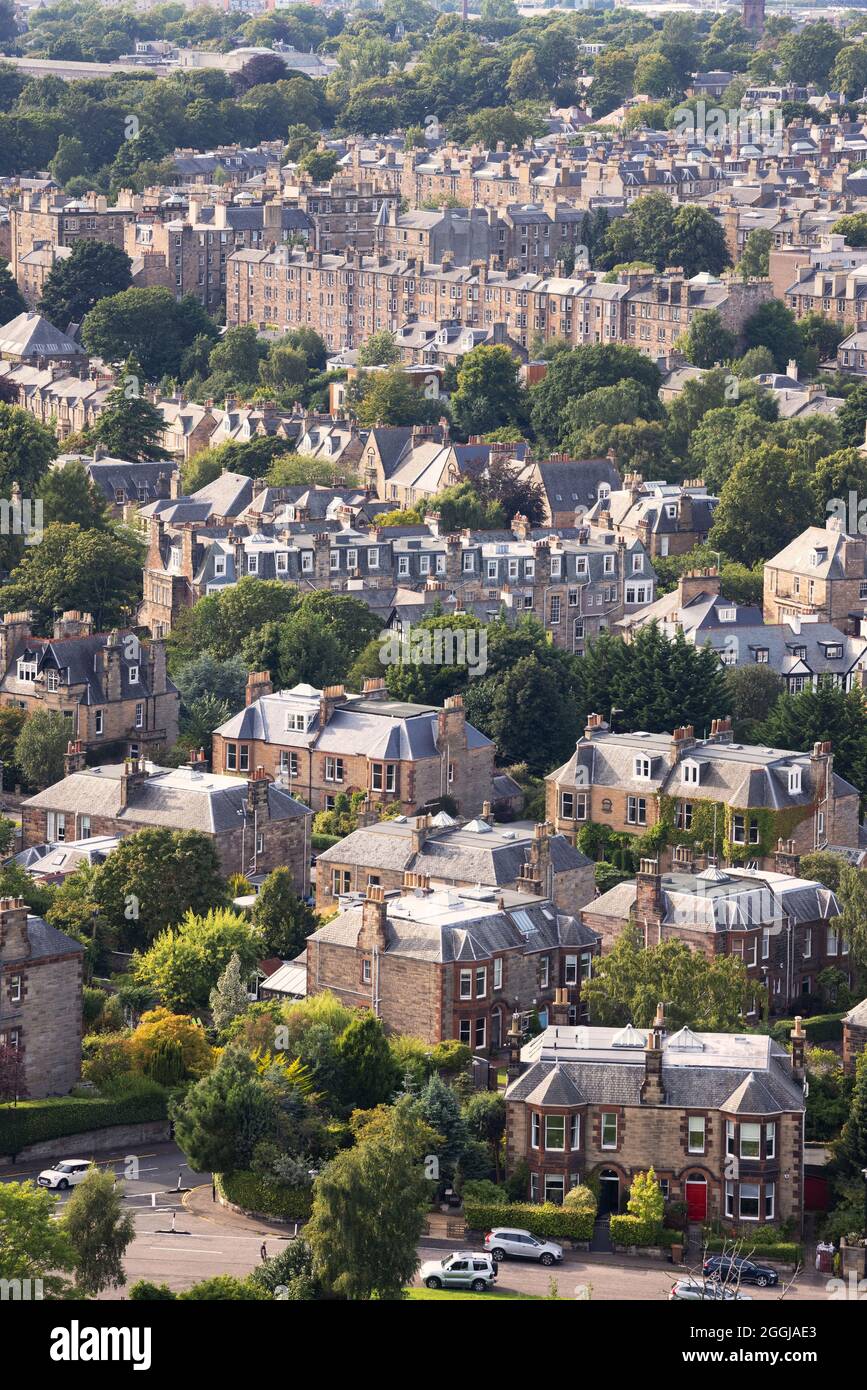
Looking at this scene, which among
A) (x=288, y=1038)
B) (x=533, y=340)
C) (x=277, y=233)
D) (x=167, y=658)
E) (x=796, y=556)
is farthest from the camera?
(x=277, y=233)

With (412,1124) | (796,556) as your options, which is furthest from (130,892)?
(796,556)

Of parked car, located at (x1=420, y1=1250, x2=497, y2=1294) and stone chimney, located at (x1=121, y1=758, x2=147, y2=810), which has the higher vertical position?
stone chimney, located at (x1=121, y1=758, x2=147, y2=810)

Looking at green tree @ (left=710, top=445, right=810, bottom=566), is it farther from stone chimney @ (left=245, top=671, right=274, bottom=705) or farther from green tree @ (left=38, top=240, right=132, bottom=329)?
green tree @ (left=38, top=240, right=132, bottom=329)

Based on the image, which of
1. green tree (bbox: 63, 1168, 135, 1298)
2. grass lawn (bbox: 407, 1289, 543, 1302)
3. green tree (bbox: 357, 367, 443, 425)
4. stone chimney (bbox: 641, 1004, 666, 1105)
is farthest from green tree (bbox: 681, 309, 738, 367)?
green tree (bbox: 63, 1168, 135, 1298)

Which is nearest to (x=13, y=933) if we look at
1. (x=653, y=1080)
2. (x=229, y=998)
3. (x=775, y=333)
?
(x=229, y=998)

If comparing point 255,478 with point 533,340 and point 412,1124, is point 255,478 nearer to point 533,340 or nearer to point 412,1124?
point 533,340

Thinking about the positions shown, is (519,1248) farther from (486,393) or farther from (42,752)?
(486,393)

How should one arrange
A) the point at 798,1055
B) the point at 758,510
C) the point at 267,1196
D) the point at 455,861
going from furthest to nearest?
the point at 758,510, the point at 455,861, the point at 798,1055, the point at 267,1196
